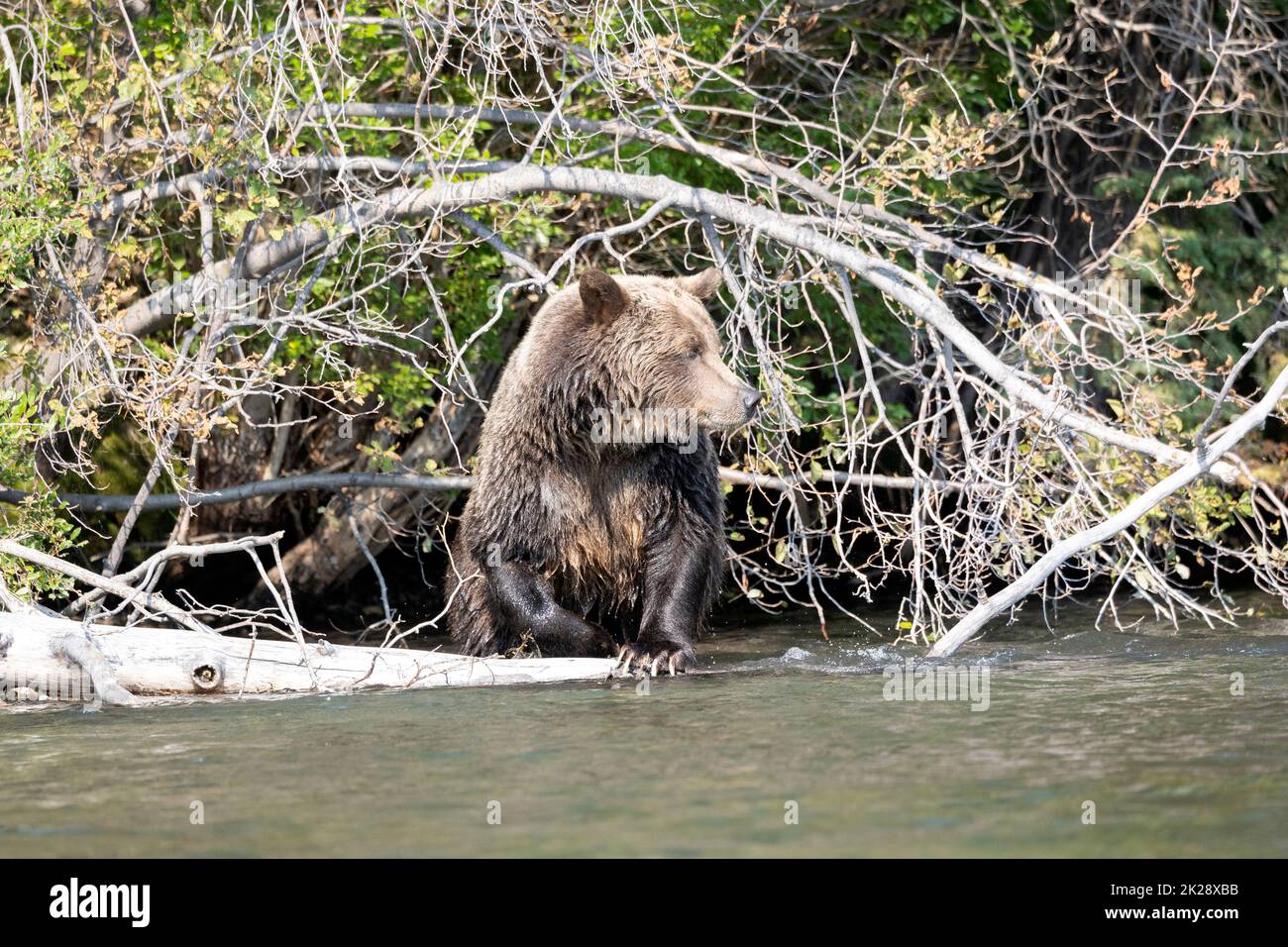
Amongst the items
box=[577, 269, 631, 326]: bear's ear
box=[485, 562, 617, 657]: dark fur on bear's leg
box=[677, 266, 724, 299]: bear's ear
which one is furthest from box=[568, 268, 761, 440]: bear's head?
box=[485, 562, 617, 657]: dark fur on bear's leg

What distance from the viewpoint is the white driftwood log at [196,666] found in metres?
6.62

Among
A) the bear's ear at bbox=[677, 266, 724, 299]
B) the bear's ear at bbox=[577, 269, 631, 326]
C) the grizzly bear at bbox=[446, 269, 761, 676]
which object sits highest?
the bear's ear at bbox=[677, 266, 724, 299]

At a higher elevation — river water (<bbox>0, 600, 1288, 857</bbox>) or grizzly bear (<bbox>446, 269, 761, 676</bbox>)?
grizzly bear (<bbox>446, 269, 761, 676</bbox>)

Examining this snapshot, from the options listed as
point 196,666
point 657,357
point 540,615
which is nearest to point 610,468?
point 657,357

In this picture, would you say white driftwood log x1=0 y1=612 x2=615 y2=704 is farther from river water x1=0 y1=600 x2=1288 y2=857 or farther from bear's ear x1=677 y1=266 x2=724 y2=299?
bear's ear x1=677 y1=266 x2=724 y2=299

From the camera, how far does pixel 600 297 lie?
7.59m

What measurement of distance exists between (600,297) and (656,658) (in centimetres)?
172

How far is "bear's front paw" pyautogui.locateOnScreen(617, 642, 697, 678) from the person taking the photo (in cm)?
741

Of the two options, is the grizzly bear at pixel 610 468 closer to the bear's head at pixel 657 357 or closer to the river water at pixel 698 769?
the bear's head at pixel 657 357

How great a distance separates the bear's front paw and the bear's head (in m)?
1.06

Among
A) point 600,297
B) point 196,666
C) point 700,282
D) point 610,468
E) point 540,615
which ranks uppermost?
point 700,282

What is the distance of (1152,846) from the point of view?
4.22 m

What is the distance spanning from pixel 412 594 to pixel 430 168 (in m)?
4.84

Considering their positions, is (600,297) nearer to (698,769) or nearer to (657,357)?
(657,357)
